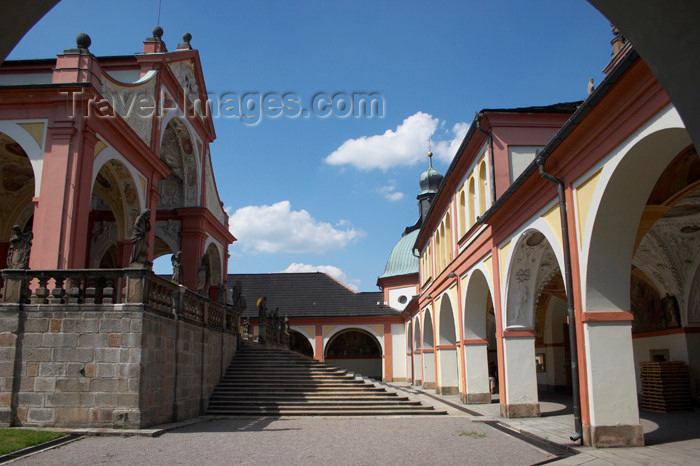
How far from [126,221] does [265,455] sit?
11.4m

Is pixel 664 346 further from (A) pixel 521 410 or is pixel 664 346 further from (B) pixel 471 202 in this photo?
(B) pixel 471 202

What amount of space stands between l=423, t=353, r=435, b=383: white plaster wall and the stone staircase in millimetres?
12336

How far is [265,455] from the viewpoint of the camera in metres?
9.20

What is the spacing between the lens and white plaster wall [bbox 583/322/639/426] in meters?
9.42

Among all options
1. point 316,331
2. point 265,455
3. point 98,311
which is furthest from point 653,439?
point 316,331

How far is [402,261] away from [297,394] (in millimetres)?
28962

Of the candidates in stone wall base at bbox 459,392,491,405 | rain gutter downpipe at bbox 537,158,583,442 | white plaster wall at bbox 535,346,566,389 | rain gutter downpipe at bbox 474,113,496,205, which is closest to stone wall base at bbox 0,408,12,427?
rain gutter downpipe at bbox 537,158,583,442

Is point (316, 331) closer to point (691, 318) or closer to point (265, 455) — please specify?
point (691, 318)

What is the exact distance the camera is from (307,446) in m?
10.1

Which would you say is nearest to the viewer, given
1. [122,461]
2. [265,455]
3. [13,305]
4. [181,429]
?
[122,461]

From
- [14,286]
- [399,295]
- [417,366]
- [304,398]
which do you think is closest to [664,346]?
[304,398]

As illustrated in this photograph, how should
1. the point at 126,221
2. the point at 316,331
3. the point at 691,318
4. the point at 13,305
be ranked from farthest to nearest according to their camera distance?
1. the point at 316,331
2. the point at 126,221
3. the point at 691,318
4. the point at 13,305

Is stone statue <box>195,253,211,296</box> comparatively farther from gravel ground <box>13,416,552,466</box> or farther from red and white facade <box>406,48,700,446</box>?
red and white facade <box>406,48,700,446</box>

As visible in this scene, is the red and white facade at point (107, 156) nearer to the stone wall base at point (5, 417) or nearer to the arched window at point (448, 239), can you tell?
the stone wall base at point (5, 417)
